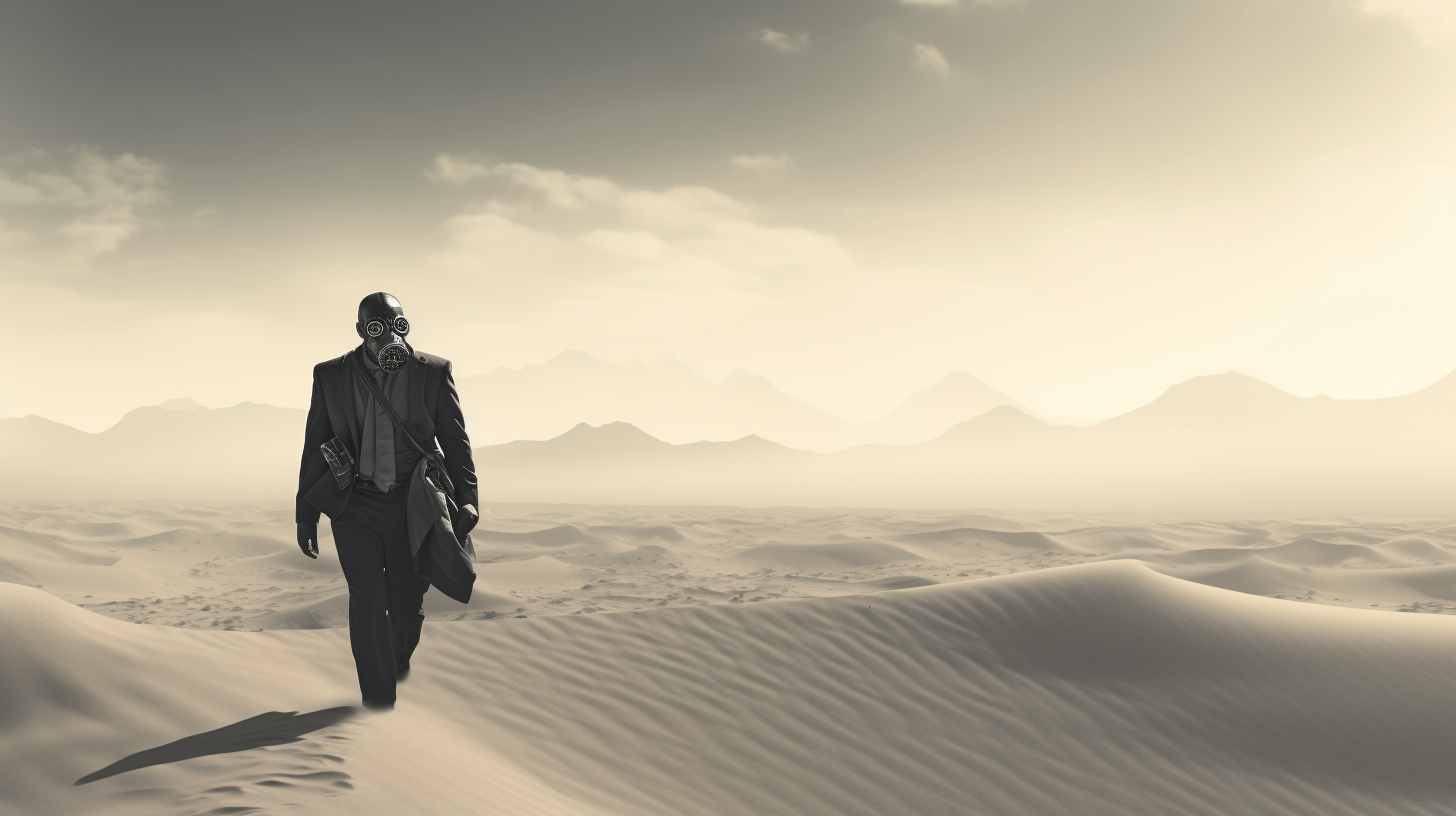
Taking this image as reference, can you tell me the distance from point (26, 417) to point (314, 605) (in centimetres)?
15662

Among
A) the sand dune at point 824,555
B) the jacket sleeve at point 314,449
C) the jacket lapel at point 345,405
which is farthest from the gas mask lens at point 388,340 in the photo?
the sand dune at point 824,555

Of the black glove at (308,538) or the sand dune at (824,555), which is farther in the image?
the sand dune at (824,555)

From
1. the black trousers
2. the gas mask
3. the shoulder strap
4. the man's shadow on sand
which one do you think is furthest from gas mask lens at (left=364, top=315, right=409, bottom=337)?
the man's shadow on sand

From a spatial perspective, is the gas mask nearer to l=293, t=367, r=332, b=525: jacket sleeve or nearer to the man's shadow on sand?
l=293, t=367, r=332, b=525: jacket sleeve

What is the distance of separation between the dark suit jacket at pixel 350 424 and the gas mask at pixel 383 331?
7 cm

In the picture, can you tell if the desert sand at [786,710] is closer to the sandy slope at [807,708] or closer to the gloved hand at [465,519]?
the sandy slope at [807,708]

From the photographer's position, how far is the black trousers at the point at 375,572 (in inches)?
159

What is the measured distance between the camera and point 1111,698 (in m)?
5.81

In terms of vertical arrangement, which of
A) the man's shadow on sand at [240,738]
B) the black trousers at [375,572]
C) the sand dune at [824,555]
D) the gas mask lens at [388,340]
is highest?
the gas mask lens at [388,340]

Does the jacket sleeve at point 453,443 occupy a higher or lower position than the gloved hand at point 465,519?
higher

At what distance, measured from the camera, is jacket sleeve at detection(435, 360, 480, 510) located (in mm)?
4188

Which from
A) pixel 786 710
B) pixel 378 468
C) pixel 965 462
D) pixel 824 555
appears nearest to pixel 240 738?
pixel 378 468

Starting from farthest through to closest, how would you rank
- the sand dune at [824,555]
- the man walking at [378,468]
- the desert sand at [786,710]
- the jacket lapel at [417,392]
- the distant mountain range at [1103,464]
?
the distant mountain range at [1103,464] → the sand dune at [824,555] → the jacket lapel at [417,392] → the man walking at [378,468] → the desert sand at [786,710]

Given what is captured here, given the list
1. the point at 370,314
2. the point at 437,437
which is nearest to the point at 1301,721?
the point at 437,437
